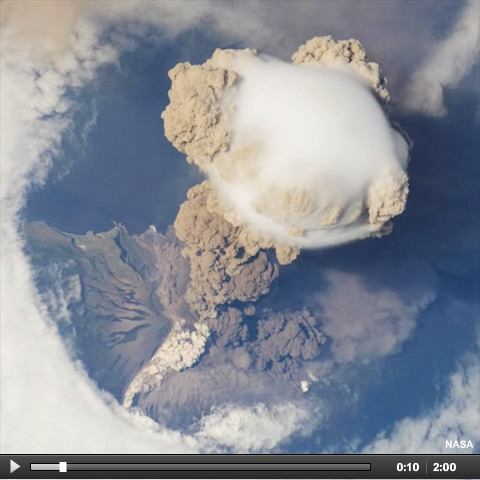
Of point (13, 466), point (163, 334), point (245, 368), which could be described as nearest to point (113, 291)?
point (163, 334)

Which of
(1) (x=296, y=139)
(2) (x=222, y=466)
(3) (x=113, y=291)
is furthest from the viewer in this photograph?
(3) (x=113, y=291)

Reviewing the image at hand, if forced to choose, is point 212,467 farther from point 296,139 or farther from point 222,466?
point 296,139

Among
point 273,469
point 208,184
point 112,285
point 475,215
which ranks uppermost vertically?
point 208,184

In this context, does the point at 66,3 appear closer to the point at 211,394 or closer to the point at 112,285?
the point at 112,285

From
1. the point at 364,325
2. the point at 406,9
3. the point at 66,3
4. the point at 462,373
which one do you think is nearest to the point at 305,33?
the point at 406,9

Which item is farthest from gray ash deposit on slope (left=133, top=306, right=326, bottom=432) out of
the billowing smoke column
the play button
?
the play button

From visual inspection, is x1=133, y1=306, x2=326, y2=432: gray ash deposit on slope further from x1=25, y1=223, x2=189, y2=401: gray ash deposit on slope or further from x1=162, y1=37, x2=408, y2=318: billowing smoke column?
x1=162, y1=37, x2=408, y2=318: billowing smoke column
